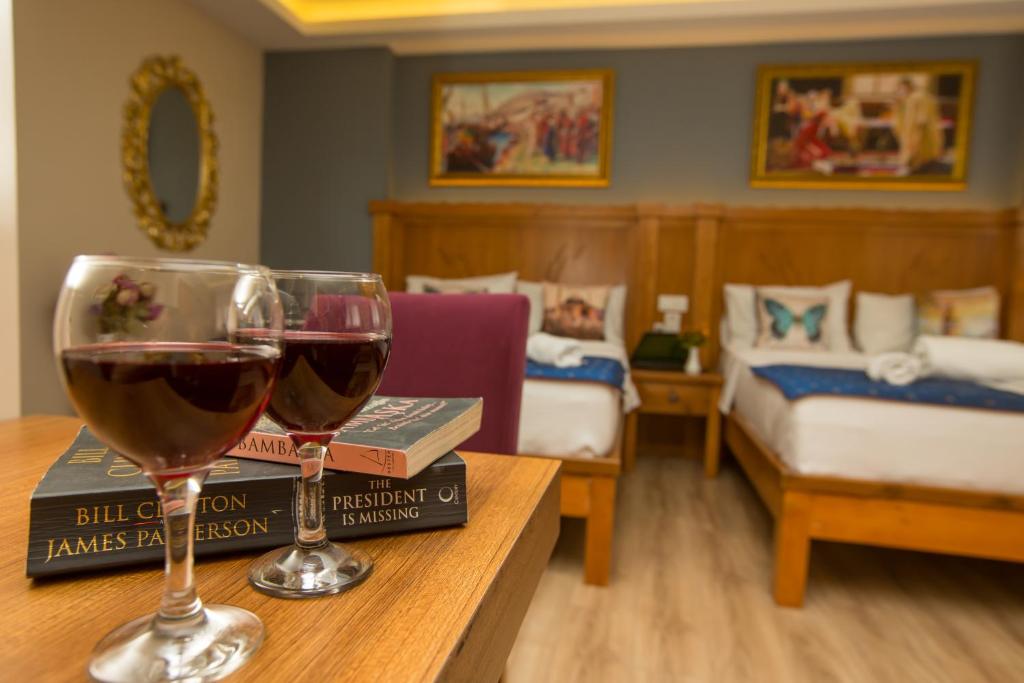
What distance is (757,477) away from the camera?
8.23ft

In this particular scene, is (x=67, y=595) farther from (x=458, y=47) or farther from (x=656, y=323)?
(x=458, y=47)

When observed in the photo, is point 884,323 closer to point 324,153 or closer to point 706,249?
point 706,249

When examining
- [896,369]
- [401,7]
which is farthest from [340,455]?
[401,7]

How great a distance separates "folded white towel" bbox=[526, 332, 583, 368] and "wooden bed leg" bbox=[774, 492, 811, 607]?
2.91 feet

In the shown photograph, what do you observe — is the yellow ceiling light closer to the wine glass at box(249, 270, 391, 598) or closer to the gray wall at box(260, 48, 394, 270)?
the gray wall at box(260, 48, 394, 270)

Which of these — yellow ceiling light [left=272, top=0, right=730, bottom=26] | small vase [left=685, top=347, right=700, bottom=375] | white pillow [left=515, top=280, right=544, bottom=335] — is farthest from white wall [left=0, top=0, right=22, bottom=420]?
small vase [left=685, top=347, right=700, bottom=375]

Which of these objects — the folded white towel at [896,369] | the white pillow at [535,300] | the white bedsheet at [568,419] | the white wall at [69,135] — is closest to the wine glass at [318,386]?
the white bedsheet at [568,419]

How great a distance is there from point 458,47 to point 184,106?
1.74 meters

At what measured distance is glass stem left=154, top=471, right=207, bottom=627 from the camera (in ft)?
1.10

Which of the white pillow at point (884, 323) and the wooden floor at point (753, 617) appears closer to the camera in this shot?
the wooden floor at point (753, 617)

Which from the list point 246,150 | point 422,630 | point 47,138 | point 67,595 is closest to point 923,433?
point 422,630

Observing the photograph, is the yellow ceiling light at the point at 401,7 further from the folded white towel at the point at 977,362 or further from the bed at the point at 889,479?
the bed at the point at 889,479

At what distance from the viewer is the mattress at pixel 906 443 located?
188cm

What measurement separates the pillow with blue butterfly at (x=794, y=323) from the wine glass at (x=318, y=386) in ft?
11.4
